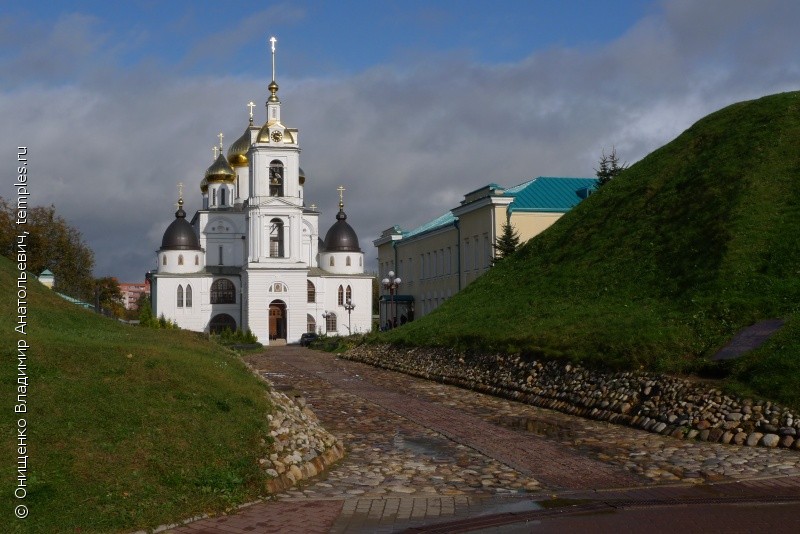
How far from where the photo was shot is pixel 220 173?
80062mm

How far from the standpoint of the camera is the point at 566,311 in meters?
22.2

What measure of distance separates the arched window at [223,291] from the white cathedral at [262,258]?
8 centimetres

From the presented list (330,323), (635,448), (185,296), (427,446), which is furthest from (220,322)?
(635,448)

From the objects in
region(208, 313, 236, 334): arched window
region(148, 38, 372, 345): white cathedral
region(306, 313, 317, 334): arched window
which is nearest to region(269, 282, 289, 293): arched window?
region(148, 38, 372, 345): white cathedral

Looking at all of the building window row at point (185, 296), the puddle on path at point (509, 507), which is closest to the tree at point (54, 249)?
the building window row at point (185, 296)

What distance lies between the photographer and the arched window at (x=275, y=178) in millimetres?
70000

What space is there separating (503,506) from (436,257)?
164 feet

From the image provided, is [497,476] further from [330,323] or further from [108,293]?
[108,293]

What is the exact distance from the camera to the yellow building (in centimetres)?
4938

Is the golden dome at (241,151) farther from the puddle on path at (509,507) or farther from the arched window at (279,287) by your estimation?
the puddle on path at (509,507)

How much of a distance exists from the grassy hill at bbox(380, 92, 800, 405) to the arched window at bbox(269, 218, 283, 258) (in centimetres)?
3850

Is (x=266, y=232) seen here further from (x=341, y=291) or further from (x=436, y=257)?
(x=436, y=257)

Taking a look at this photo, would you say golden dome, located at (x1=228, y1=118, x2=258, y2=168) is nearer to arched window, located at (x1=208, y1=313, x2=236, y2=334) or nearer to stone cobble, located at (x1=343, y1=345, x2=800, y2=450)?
arched window, located at (x1=208, y1=313, x2=236, y2=334)

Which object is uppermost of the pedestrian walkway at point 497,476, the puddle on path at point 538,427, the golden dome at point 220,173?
the golden dome at point 220,173
